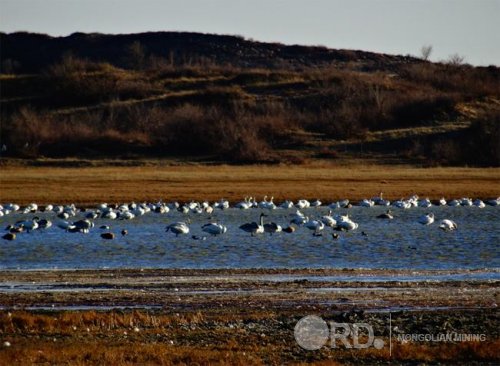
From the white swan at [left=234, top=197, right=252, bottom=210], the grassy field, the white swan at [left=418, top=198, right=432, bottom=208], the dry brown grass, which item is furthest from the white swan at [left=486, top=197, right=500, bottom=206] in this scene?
the dry brown grass

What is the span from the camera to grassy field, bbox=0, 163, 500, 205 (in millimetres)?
39375

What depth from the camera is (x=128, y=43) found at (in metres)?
139

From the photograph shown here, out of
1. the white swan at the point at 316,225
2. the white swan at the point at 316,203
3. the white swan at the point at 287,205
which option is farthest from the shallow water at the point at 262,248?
the white swan at the point at 316,203

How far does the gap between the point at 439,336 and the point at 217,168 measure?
4108 cm

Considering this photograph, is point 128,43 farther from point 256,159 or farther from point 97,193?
point 97,193

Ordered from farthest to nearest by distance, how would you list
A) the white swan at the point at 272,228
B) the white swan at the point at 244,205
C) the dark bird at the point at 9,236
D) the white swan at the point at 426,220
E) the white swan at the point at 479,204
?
the white swan at the point at 479,204 < the white swan at the point at 244,205 < the white swan at the point at 426,220 < the white swan at the point at 272,228 < the dark bird at the point at 9,236

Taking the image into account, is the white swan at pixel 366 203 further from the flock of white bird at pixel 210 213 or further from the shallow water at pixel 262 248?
the shallow water at pixel 262 248

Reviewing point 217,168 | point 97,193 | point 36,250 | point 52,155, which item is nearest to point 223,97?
point 52,155

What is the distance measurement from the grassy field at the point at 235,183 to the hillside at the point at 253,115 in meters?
6.49

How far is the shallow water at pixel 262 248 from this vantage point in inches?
860


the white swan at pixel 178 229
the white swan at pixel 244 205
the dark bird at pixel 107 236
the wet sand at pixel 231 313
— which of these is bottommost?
the dark bird at pixel 107 236

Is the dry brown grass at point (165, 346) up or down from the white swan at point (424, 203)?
up

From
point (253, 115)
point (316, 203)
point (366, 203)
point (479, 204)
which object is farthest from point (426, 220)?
point (253, 115)

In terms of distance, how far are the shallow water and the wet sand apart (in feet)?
5.90
